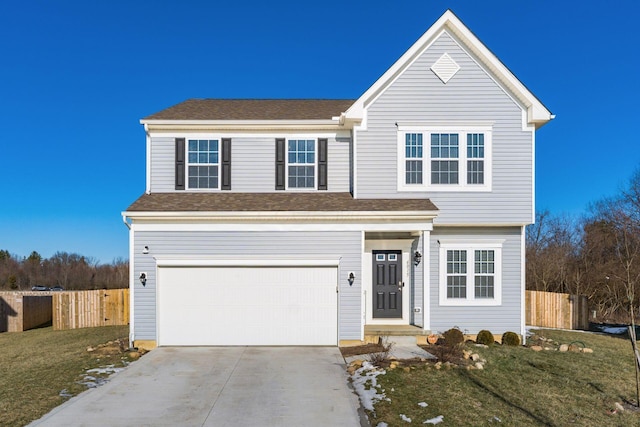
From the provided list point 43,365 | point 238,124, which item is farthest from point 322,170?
point 43,365

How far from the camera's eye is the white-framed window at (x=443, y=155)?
40.0 ft

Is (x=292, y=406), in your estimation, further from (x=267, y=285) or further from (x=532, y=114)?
(x=532, y=114)

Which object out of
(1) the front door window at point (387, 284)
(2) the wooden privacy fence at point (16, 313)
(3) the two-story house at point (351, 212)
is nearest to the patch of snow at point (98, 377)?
(3) the two-story house at point (351, 212)

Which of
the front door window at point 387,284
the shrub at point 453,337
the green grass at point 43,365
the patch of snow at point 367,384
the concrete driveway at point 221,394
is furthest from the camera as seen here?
the front door window at point 387,284

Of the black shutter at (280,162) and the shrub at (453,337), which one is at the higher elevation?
the black shutter at (280,162)

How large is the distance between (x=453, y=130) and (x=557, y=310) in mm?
9763

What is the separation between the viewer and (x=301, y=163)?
43.0 ft

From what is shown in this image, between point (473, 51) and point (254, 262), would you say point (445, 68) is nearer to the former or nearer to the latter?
point (473, 51)

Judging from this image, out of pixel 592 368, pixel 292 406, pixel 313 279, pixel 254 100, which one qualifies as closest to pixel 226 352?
pixel 313 279

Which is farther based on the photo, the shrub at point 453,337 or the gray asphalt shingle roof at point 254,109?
the gray asphalt shingle roof at point 254,109

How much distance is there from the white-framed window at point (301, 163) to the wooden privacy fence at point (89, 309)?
9789 millimetres

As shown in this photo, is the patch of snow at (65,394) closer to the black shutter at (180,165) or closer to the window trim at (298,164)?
the black shutter at (180,165)

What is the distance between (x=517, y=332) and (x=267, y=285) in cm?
716

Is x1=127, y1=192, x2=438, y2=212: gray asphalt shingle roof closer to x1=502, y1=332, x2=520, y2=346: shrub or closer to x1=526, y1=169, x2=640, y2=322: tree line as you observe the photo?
x1=502, y1=332, x2=520, y2=346: shrub
